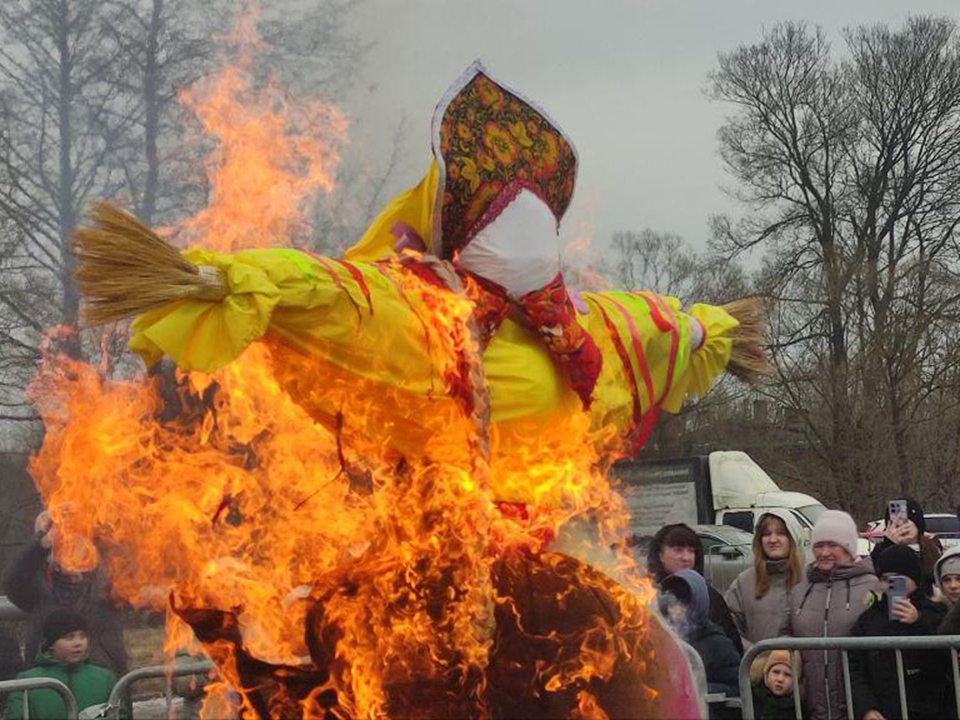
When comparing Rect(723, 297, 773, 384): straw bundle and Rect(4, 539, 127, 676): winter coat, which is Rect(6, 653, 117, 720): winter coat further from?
Rect(723, 297, 773, 384): straw bundle

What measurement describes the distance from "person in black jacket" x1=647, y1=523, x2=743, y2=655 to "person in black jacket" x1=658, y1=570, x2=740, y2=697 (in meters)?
0.25

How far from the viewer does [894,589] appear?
18.4ft

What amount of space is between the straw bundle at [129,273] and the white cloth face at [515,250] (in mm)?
789

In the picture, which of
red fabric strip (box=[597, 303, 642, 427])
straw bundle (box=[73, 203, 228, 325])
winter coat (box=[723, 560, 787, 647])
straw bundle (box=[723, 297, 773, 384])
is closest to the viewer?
straw bundle (box=[73, 203, 228, 325])

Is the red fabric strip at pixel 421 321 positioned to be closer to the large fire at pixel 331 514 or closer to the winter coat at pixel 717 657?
the large fire at pixel 331 514

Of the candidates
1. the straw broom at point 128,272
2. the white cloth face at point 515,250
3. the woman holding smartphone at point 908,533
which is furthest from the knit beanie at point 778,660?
the straw broom at point 128,272

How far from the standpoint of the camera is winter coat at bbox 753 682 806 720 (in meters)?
5.48

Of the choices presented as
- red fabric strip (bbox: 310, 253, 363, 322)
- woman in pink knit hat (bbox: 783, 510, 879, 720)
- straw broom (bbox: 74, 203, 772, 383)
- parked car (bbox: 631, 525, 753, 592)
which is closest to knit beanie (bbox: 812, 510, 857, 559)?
woman in pink knit hat (bbox: 783, 510, 879, 720)

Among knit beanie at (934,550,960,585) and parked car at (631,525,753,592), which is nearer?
knit beanie at (934,550,960,585)

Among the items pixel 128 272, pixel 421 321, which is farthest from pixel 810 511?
pixel 128 272

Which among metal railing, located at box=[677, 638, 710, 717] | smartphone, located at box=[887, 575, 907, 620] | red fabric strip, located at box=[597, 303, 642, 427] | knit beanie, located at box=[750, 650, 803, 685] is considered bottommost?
knit beanie, located at box=[750, 650, 803, 685]

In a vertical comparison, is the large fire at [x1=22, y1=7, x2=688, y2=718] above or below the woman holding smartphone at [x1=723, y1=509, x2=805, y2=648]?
above

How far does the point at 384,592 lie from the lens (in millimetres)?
3111

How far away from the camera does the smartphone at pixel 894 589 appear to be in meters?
5.52
